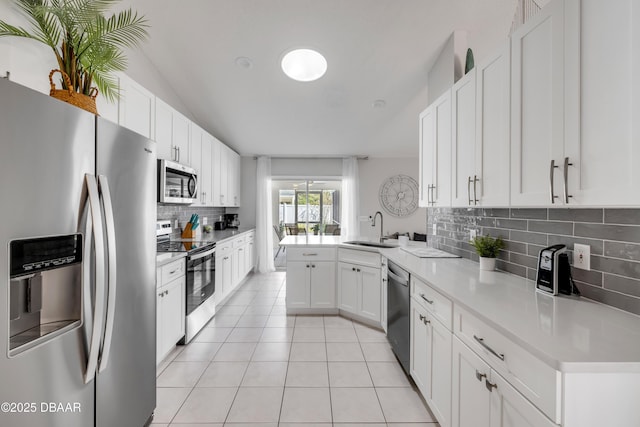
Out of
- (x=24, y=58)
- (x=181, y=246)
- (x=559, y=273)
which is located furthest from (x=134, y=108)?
(x=559, y=273)

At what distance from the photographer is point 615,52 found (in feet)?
3.14

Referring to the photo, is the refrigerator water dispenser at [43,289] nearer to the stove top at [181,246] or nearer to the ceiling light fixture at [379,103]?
the stove top at [181,246]

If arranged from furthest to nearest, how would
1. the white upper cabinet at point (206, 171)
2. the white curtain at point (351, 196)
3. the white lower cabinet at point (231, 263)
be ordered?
the white curtain at point (351, 196) → the white upper cabinet at point (206, 171) → the white lower cabinet at point (231, 263)

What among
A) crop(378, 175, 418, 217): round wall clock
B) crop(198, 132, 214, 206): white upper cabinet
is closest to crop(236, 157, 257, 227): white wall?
crop(198, 132, 214, 206): white upper cabinet

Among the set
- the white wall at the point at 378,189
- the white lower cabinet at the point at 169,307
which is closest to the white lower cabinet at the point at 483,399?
the white lower cabinet at the point at 169,307

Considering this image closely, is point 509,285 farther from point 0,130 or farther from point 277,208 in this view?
point 277,208

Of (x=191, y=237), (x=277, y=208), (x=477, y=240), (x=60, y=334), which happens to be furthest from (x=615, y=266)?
(x=277, y=208)

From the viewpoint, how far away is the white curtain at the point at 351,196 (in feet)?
18.8

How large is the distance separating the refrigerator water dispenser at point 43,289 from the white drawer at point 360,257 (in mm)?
2448

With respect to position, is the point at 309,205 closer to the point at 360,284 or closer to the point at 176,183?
the point at 360,284

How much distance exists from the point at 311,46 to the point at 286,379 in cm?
310

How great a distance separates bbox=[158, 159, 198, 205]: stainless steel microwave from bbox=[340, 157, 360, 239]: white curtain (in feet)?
10.2

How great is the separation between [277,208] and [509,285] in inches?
193

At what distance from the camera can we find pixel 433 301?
1659 mm
